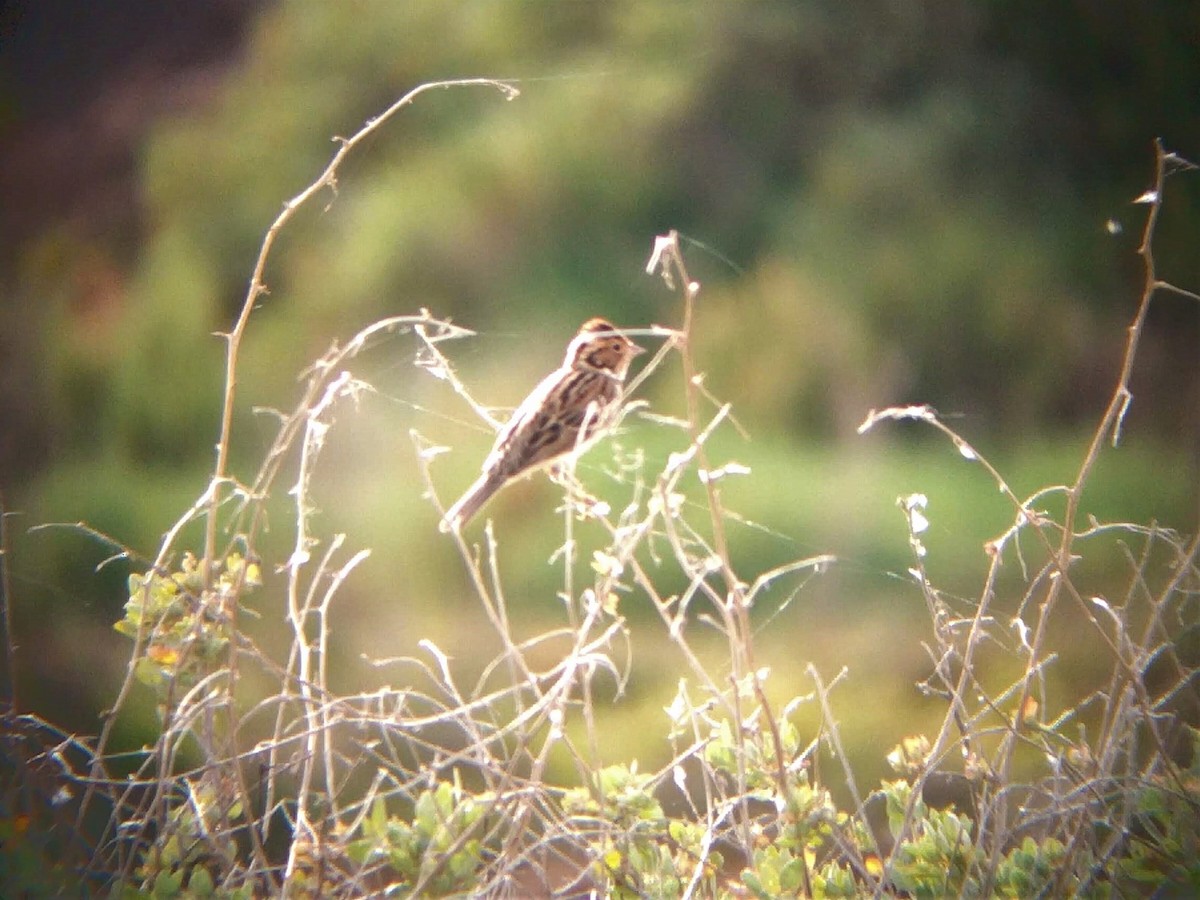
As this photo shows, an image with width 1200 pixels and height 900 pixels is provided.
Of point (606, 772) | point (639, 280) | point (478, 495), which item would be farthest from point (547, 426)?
point (639, 280)

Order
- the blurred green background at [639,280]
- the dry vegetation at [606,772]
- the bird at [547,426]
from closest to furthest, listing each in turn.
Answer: the dry vegetation at [606,772]
the bird at [547,426]
the blurred green background at [639,280]

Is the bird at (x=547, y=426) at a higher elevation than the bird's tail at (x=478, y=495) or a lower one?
higher

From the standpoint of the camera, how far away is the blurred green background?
2.62 metres

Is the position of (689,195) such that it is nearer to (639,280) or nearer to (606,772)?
(639,280)

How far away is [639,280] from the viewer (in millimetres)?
2949

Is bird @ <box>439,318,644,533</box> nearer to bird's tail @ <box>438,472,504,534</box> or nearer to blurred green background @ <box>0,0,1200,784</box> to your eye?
bird's tail @ <box>438,472,504,534</box>

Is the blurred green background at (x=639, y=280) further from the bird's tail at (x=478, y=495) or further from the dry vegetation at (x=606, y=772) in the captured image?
the dry vegetation at (x=606, y=772)

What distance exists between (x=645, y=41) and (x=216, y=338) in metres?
1.12

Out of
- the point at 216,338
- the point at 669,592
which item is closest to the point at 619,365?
the point at 669,592

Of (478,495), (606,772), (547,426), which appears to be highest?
(547,426)

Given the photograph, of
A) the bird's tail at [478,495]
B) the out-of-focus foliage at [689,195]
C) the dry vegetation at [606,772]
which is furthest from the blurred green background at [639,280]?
the dry vegetation at [606,772]

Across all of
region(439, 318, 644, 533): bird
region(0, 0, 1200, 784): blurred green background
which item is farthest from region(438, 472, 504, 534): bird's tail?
region(0, 0, 1200, 784): blurred green background

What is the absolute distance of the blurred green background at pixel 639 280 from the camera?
262 cm

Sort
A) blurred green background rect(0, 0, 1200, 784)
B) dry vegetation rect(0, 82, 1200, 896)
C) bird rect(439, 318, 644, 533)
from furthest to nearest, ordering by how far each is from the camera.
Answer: blurred green background rect(0, 0, 1200, 784), bird rect(439, 318, 644, 533), dry vegetation rect(0, 82, 1200, 896)
